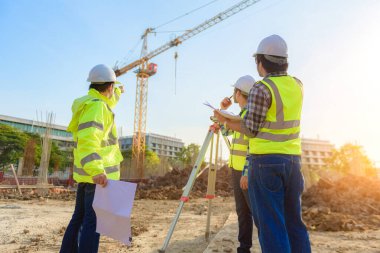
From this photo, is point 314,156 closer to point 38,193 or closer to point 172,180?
point 172,180

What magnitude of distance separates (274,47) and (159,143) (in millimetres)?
92759

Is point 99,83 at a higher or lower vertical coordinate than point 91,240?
higher

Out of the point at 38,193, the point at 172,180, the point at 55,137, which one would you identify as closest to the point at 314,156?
the point at 55,137

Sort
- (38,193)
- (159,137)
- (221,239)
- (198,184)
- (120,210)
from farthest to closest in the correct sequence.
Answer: (159,137), (198,184), (38,193), (221,239), (120,210)

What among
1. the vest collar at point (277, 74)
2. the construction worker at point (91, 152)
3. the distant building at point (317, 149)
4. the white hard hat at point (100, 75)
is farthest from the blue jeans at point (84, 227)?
the distant building at point (317, 149)

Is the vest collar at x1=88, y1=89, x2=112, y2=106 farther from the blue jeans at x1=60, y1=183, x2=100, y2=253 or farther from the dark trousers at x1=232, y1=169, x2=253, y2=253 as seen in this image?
the dark trousers at x1=232, y1=169, x2=253, y2=253

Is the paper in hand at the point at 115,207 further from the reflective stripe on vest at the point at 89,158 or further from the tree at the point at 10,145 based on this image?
the tree at the point at 10,145

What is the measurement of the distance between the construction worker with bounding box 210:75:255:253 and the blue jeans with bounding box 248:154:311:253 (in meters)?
0.72

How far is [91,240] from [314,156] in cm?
10462

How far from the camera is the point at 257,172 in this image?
166 cm

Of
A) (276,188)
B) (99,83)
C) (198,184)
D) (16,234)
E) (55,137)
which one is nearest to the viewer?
(276,188)

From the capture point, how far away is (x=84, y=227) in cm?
204

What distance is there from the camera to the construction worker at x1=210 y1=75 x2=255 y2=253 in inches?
105

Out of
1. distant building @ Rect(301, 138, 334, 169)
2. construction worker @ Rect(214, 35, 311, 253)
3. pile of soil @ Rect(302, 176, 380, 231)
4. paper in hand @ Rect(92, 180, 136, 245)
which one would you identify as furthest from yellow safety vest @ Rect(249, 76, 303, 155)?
distant building @ Rect(301, 138, 334, 169)
